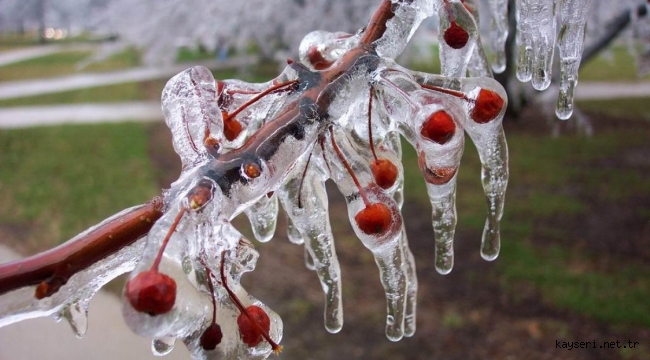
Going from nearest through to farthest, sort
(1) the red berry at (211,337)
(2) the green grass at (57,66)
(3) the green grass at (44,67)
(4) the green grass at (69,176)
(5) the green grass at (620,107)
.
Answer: (1) the red berry at (211,337), (4) the green grass at (69,176), (5) the green grass at (620,107), (3) the green grass at (44,67), (2) the green grass at (57,66)

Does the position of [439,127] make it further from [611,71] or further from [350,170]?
[611,71]

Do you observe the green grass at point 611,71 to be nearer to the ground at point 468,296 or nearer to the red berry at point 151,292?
the ground at point 468,296

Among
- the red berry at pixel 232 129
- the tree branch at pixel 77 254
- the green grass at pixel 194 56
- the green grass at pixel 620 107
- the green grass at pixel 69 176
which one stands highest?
the tree branch at pixel 77 254

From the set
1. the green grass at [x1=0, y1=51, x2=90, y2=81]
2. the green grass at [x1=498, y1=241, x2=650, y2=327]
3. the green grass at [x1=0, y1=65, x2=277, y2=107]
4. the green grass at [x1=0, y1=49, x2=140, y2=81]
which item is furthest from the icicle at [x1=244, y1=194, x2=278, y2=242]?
the green grass at [x1=0, y1=51, x2=90, y2=81]

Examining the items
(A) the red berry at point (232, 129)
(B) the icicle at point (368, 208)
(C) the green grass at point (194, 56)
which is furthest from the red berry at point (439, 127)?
(C) the green grass at point (194, 56)

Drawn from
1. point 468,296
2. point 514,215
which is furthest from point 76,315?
point 514,215

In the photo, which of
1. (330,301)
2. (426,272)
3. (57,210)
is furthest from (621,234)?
(57,210)

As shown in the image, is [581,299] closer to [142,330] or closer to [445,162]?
[445,162]
